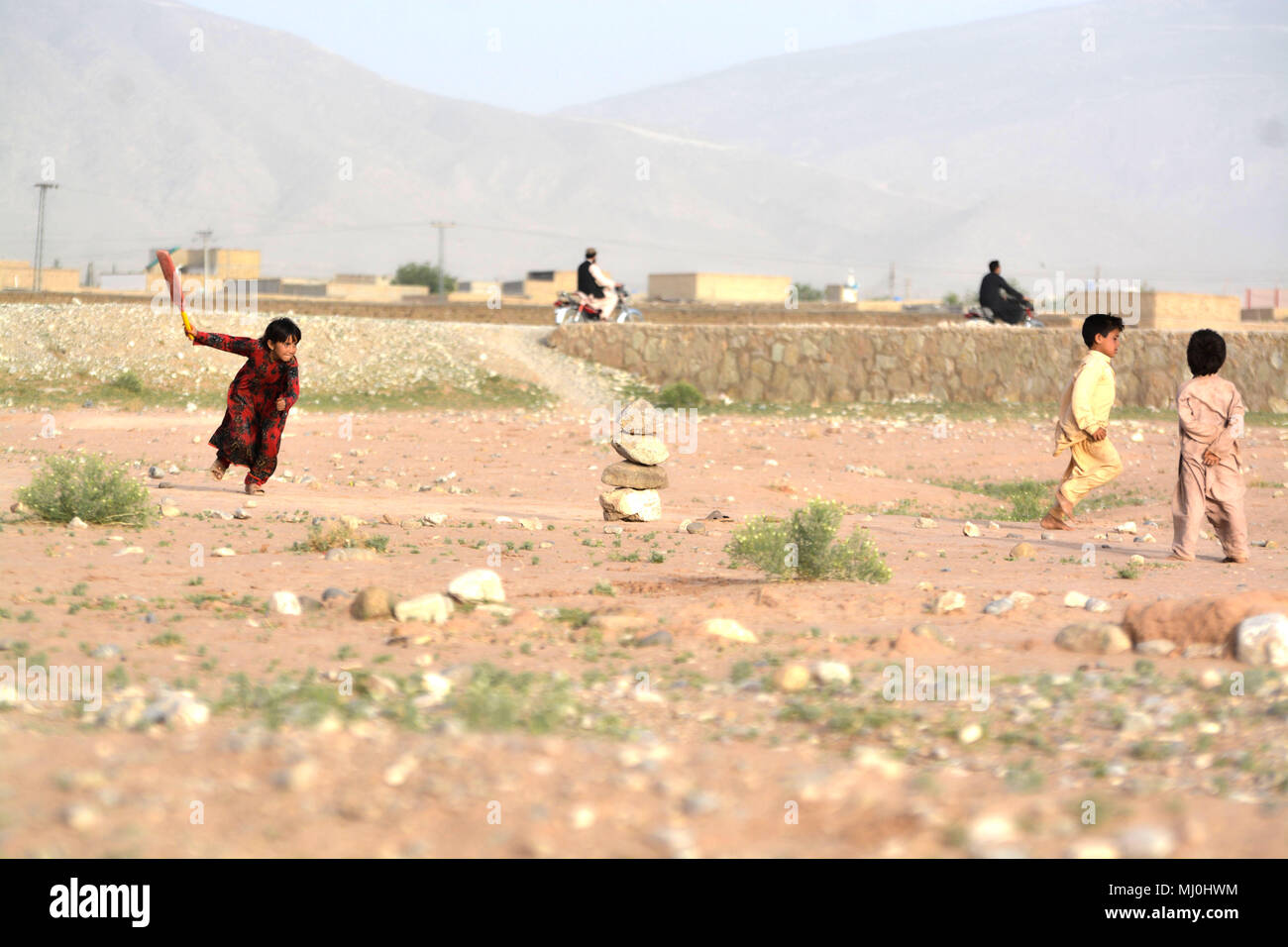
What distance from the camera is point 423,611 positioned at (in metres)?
5.57

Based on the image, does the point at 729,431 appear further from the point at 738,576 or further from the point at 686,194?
the point at 686,194

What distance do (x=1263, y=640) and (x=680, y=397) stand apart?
1492 cm

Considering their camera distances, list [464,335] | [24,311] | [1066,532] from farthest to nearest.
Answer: [464,335]
[24,311]
[1066,532]

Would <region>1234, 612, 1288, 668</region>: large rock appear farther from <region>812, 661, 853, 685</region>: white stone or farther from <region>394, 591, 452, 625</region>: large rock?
<region>394, 591, 452, 625</region>: large rock

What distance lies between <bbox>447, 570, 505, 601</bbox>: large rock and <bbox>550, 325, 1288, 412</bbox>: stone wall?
14822mm

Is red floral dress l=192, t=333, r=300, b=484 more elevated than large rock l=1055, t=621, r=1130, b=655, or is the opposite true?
red floral dress l=192, t=333, r=300, b=484

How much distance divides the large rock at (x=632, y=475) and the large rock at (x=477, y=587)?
12.5ft

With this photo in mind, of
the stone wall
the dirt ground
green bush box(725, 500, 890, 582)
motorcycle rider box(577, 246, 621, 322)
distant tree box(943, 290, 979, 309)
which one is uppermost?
distant tree box(943, 290, 979, 309)

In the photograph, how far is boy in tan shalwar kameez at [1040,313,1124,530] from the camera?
9.34m

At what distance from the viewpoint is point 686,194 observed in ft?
481

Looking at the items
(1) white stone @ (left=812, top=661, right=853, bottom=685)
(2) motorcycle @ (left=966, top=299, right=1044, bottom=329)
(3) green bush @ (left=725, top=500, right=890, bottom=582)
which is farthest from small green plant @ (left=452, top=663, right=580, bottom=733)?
(2) motorcycle @ (left=966, top=299, right=1044, bottom=329)

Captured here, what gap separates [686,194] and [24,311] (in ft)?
426

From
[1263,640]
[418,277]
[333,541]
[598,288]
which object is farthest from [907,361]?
[418,277]
